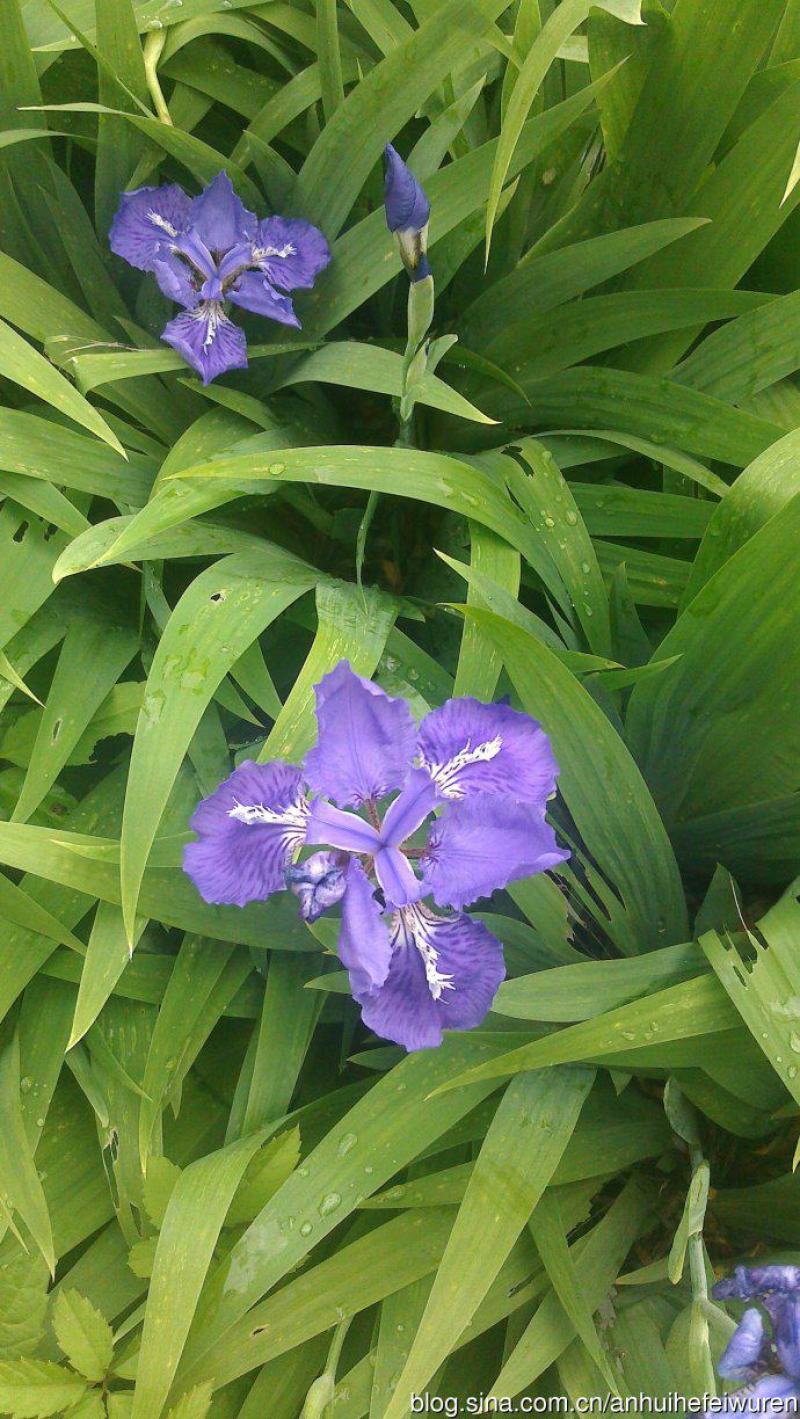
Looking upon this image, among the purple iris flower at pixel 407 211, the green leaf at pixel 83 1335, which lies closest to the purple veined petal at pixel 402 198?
the purple iris flower at pixel 407 211

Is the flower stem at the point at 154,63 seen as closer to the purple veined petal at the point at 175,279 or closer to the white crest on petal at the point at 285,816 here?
the purple veined petal at the point at 175,279

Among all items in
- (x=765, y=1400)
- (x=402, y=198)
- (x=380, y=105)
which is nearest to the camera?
(x=765, y=1400)

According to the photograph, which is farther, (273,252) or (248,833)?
(273,252)

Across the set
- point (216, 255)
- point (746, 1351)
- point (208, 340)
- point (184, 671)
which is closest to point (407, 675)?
point (184, 671)

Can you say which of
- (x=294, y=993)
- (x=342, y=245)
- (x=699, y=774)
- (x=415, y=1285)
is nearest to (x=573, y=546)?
(x=699, y=774)

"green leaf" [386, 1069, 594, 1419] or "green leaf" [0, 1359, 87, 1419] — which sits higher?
"green leaf" [386, 1069, 594, 1419]

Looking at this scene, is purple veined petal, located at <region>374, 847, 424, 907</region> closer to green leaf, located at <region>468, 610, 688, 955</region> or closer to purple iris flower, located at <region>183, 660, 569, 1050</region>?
purple iris flower, located at <region>183, 660, 569, 1050</region>

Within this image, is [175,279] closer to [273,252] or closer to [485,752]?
[273,252]

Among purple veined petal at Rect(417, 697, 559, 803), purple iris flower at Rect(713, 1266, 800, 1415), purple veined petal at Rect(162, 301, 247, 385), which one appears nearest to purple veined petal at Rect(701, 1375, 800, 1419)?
purple iris flower at Rect(713, 1266, 800, 1415)

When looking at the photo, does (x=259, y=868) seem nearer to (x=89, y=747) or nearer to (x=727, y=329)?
(x=89, y=747)
